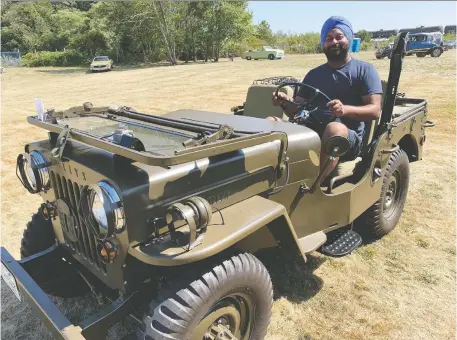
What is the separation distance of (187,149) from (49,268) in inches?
64.1

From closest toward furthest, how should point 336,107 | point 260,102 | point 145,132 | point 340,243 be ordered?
point 145,132, point 336,107, point 340,243, point 260,102

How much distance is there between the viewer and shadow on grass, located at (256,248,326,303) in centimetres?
331

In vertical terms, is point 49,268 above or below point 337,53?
below

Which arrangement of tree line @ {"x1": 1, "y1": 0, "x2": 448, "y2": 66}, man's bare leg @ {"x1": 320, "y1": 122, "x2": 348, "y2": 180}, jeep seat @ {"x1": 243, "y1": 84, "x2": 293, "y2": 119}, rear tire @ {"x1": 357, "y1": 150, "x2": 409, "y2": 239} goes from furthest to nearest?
tree line @ {"x1": 1, "y1": 0, "x2": 448, "y2": 66}, jeep seat @ {"x1": 243, "y1": 84, "x2": 293, "y2": 119}, rear tire @ {"x1": 357, "y1": 150, "x2": 409, "y2": 239}, man's bare leg @ {"x1": 320, "y1": 122, "x2": 348, "y2": 180}

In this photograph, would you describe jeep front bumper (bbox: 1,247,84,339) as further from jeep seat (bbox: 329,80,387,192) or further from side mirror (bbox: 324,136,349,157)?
jeep seat (bbox: 329,80,387,192)

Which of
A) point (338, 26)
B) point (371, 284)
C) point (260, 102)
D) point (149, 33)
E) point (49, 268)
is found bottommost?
point (371, 284)

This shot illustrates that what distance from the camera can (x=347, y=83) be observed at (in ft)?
11.3

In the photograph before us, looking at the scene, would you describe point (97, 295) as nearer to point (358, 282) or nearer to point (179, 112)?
point (179, 112)

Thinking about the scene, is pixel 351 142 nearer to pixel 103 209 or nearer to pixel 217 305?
pixel 217 305

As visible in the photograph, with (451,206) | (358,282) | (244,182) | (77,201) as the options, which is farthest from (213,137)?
(451,206)

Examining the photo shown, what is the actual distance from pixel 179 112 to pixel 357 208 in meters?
1.79

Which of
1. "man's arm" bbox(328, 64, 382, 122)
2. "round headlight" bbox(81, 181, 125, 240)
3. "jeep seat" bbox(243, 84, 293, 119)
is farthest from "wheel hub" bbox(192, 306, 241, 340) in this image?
"jeep seat" bbox(243, 84, 293, 119)

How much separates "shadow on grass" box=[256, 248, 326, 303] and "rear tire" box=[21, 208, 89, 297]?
141 centimetres

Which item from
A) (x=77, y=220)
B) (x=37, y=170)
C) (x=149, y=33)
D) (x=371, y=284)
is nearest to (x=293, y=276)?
(x=371, y=284)
